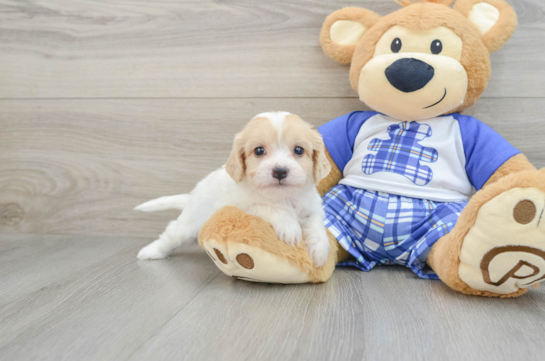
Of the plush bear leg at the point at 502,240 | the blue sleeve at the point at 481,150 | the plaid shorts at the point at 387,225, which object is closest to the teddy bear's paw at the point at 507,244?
the plush bear leg at the point at 502,240

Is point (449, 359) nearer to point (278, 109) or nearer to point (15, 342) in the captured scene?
point (15, 342)

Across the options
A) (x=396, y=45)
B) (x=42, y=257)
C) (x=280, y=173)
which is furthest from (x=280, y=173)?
(x=42, y=257)

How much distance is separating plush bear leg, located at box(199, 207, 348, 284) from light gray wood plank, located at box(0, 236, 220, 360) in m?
0.14

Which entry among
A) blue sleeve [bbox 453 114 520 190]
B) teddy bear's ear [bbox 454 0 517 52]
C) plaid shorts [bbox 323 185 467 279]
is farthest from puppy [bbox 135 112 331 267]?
teddy bear's ear [bbox 454 0 517 52]

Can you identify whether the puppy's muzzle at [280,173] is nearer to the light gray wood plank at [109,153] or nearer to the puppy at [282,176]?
the puppy at [282,176]

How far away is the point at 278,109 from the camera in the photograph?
1.52 meters

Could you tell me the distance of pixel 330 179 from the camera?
1341mm

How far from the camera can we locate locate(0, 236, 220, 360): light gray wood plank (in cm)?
74

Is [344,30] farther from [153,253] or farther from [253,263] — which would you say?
[153,253]

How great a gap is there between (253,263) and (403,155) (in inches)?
22.0

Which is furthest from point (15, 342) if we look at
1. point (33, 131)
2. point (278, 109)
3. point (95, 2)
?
point (95, 2)

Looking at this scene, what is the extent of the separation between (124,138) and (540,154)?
4.92 ft

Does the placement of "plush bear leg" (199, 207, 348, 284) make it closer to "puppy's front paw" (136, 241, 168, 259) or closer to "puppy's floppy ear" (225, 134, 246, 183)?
"puppy's floppy ear" (225, 134, 246, 183)

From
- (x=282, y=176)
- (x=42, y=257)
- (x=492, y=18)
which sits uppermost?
(x=492, y=18)
